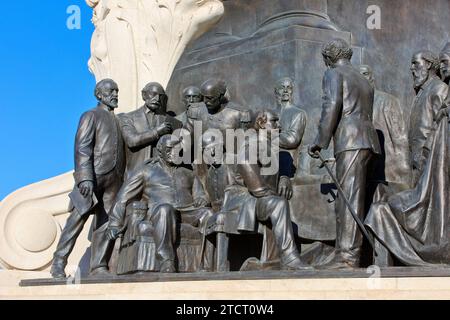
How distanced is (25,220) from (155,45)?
3.30m

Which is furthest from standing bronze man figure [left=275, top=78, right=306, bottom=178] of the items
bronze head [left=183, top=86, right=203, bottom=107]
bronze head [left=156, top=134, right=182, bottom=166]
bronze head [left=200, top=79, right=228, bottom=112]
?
bronze head [left=156, top=134, right=182, bottom=166]

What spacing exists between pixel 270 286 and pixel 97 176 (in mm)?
3452

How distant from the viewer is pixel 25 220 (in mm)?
17734

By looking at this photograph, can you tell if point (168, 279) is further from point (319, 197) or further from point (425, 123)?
point (425, 123)

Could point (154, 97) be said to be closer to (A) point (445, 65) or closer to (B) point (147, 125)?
(B) point (147, 125)

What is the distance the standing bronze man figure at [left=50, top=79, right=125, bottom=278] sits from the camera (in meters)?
14.7

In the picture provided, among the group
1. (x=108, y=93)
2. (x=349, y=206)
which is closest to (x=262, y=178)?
(x=349, y=206)

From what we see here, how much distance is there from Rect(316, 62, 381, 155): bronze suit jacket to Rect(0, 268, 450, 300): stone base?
1604 mm

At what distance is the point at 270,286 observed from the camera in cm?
1251

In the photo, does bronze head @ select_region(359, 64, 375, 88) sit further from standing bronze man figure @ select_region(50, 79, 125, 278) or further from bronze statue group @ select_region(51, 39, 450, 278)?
standing bronze man figure @ select_region(50, 79, 125, 278)

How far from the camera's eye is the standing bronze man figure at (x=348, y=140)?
42.7 feet

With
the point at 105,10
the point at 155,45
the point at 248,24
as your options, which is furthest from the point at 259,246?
the point at 105,10

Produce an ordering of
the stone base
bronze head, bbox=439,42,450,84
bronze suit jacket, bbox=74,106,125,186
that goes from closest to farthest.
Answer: the stone base < bronze head, bbox=439,42,450,84 < bronze suit jacket, bbox=74,106,125,186

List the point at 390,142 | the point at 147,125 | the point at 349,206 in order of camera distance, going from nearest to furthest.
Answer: the point at 349,206 → the point at 390,142 → the point at 147,125
